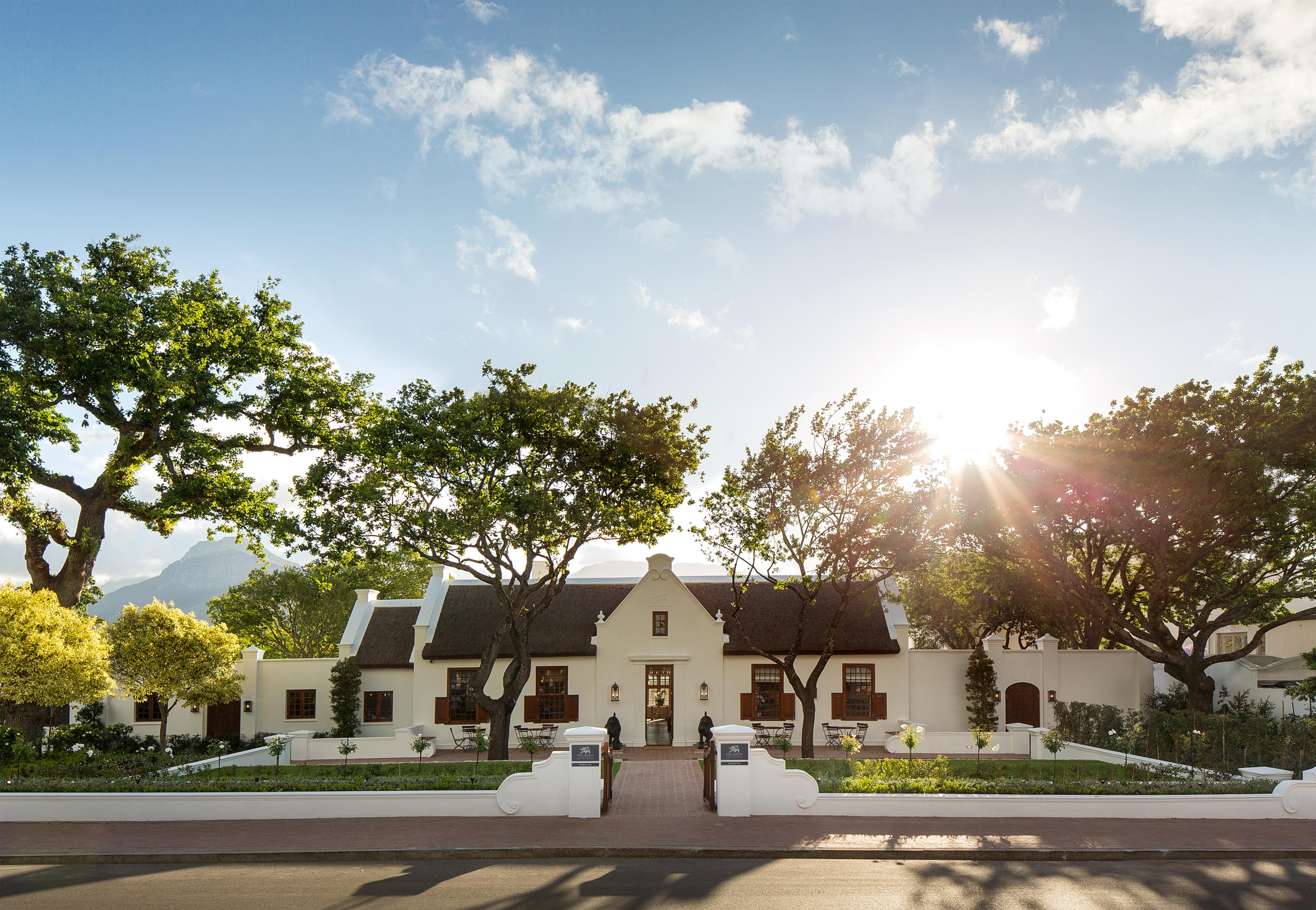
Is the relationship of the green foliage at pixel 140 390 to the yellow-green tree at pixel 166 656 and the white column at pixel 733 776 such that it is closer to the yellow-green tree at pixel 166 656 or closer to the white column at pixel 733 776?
the yellow-green tree at pixel 166 656

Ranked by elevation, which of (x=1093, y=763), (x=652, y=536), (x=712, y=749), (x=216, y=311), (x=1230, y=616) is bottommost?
(x=1093, y=763)

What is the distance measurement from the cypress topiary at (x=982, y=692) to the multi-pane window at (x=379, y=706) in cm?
1936

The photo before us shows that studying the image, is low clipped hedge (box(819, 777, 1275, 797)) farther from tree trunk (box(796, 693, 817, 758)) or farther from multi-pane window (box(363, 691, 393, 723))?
multi-pane window (box(363, 691, 393, 723))

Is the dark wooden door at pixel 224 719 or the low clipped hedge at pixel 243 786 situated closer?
the low clipped hedge at pixel 243 786

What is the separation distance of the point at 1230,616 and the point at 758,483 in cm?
1391

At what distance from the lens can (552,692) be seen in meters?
27.2

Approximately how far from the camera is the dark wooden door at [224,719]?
90.5 ft

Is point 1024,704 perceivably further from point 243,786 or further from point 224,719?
point 224,719

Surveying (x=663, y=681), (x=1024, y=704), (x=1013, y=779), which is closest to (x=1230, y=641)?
(x=1024, y=704)

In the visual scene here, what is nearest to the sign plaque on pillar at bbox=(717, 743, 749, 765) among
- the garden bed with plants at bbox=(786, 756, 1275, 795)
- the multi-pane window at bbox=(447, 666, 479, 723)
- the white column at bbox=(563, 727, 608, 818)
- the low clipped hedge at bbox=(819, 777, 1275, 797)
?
the garden bed with plants at bbox=(786, 756, 1275, 795)

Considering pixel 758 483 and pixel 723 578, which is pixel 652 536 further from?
pixel 723 578

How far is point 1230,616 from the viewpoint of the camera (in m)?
23.0

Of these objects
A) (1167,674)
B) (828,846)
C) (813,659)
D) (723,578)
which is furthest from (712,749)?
(1167,674)

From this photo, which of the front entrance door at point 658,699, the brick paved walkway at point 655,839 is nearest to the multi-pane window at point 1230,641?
the front entrance door at point 658,699
